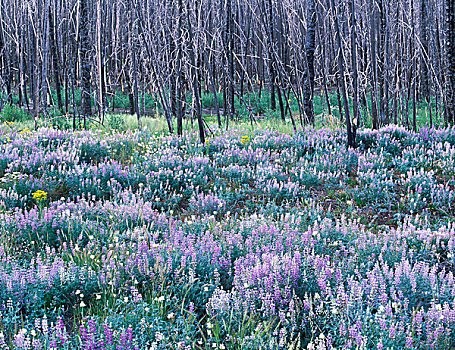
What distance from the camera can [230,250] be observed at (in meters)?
3.56

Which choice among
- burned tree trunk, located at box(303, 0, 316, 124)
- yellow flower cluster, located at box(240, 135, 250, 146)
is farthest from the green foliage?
burned tree trunk, located at box(303, 0, 316, 124)

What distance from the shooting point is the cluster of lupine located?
2545 millimetres

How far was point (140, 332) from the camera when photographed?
2.52 meters

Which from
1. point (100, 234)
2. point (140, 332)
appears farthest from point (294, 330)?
point (100, 234)

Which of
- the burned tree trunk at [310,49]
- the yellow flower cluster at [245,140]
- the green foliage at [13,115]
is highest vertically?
the burned tree trunk at [310,49]

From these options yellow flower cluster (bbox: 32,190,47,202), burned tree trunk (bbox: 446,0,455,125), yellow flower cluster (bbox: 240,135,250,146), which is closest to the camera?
yellow flower cluster (bbox: 32,190,47,202)

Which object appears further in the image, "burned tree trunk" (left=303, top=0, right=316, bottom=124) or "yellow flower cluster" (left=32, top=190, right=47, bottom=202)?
"burned tree trunk" (left=303, top=0, right=316, bottom=124)

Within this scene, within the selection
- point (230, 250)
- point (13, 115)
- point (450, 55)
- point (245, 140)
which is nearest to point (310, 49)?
point (450, 55)

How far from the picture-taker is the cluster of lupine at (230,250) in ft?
8.35

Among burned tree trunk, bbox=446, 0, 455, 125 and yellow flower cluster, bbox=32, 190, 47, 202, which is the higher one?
burned tree trunk, bbox=446, 0, 455, 125

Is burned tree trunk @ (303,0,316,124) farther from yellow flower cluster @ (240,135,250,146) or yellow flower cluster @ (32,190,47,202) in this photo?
yellow flower cluster @ (32,190,47,202)

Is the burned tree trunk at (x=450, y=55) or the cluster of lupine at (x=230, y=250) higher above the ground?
the burned tree trunk at (x=450, y=55)

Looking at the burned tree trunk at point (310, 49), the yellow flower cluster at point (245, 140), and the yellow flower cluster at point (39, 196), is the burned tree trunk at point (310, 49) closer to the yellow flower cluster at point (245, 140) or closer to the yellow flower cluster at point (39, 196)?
the yellow flower cluster at point (245, 140)

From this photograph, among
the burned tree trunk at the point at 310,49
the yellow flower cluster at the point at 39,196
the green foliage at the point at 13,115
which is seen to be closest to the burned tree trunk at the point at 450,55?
the burned tree trunk at the point at 310,49
